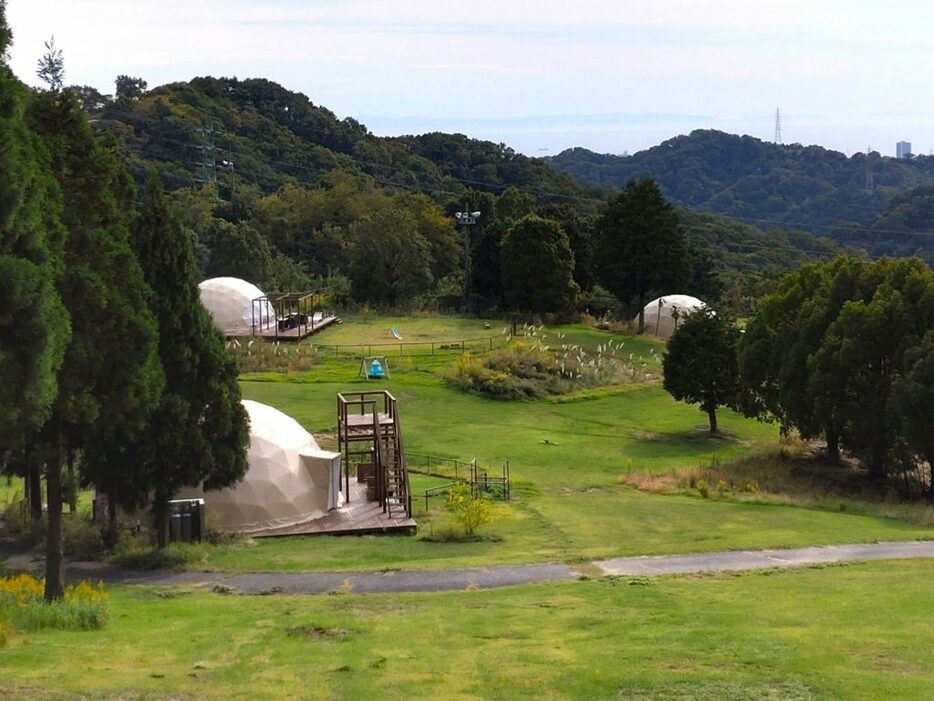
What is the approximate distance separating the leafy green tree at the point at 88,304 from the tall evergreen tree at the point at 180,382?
330cm

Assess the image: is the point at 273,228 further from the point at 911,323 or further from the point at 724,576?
the point at 724,576

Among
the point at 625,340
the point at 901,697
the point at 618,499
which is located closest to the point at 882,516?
the point at 618,499

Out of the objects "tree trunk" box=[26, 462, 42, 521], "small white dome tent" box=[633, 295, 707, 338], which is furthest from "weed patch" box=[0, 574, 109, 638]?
"small white dome tent" box=[633, 295, 707, 338]

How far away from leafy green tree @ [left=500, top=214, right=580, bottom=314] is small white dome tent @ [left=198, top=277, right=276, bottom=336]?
13.3 metres

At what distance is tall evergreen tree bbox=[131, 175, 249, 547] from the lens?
21.7m

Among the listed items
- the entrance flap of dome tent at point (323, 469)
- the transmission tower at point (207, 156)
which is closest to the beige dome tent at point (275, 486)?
the entrance flap of dome tent at point (323, 469)

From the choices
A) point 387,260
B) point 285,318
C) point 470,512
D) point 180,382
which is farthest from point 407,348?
point 180,382

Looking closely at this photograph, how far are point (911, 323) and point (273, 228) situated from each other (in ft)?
196

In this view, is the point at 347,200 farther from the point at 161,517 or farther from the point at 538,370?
the point at 161,517

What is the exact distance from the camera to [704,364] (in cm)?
4094

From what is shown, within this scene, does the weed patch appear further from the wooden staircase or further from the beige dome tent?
the wooden staircase

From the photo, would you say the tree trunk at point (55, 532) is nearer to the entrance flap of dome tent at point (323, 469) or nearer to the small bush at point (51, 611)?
the small bush at point (51, 611)

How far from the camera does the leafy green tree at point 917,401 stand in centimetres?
3023

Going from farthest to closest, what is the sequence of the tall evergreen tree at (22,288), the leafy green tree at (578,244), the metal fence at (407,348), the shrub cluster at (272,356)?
the leafy green tree at (578,244), the metal fence at (407,348), the shrub cluster at (272,356), the tall evergreen tree at (22,288)
